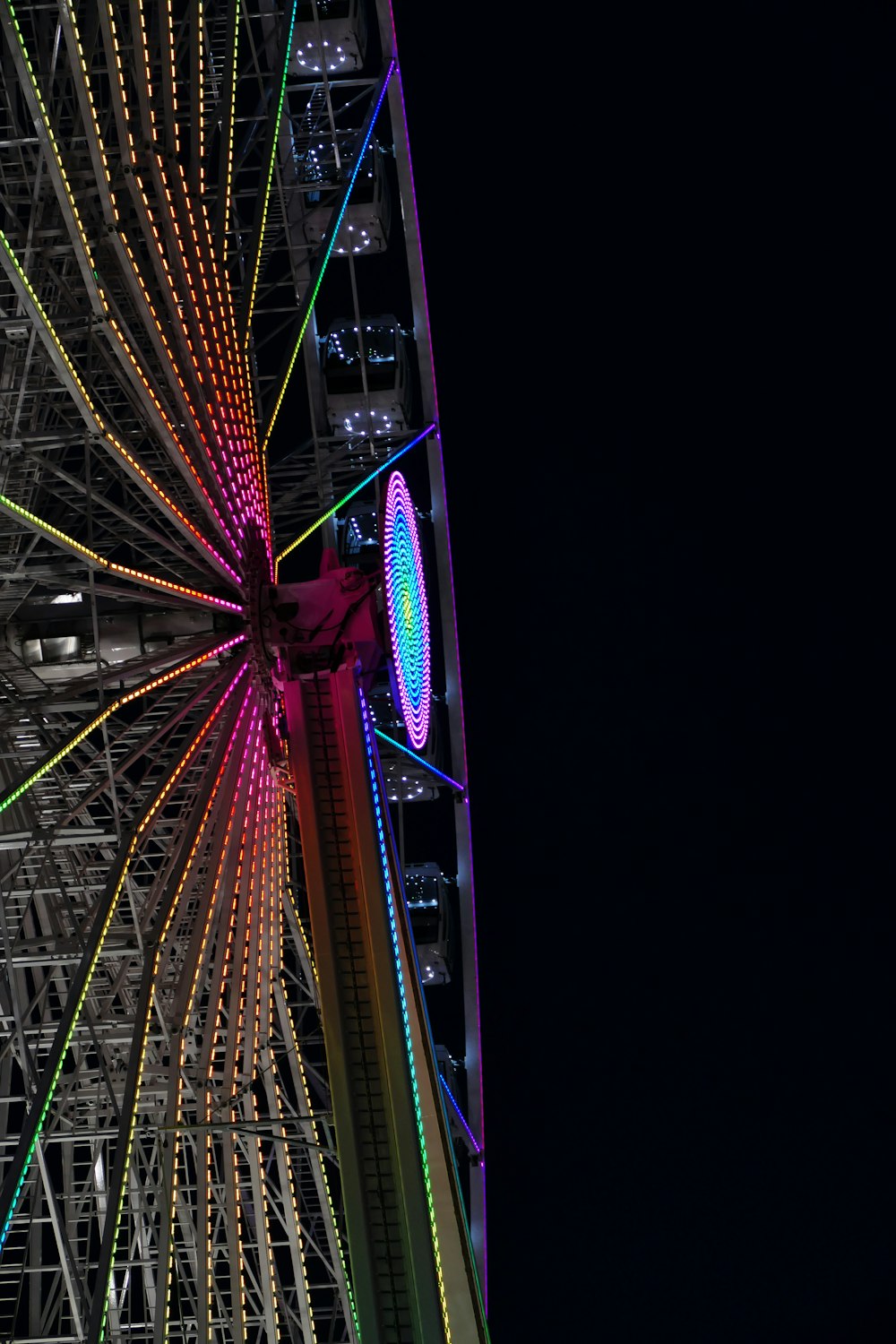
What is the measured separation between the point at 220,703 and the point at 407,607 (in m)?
2.19

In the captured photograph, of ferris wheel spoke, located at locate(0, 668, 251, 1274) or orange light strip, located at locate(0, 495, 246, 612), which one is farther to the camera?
orange light strip, located at locate(0, 495, 246, 612)

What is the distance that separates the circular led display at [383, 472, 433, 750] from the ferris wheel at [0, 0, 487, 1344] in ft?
0.26

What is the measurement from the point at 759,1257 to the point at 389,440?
1364 centimetres

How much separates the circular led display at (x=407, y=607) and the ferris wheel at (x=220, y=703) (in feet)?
0.26

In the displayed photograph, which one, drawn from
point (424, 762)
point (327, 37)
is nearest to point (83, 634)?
point (424, 762)

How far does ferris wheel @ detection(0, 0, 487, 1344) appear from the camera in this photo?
55.8 feet

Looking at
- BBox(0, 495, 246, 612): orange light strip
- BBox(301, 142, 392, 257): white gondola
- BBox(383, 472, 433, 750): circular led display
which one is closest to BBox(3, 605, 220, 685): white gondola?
BBox(0, 495, 246, 612): orange light strip

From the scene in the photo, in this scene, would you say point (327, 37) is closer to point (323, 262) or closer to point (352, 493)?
point (323, 262)

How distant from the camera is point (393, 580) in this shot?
18328 millimetres

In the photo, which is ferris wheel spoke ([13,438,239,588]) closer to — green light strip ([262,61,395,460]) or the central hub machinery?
the central hub machinery

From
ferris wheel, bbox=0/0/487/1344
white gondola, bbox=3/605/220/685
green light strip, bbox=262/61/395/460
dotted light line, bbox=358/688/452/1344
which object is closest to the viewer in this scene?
dotted light line, bbox=358/688/452/1344

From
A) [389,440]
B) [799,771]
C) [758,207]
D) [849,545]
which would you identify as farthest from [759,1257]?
[758,207]

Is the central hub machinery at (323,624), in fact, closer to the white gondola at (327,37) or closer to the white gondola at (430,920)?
the white gondola at (430,920)

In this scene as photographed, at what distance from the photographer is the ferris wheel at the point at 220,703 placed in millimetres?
17016
